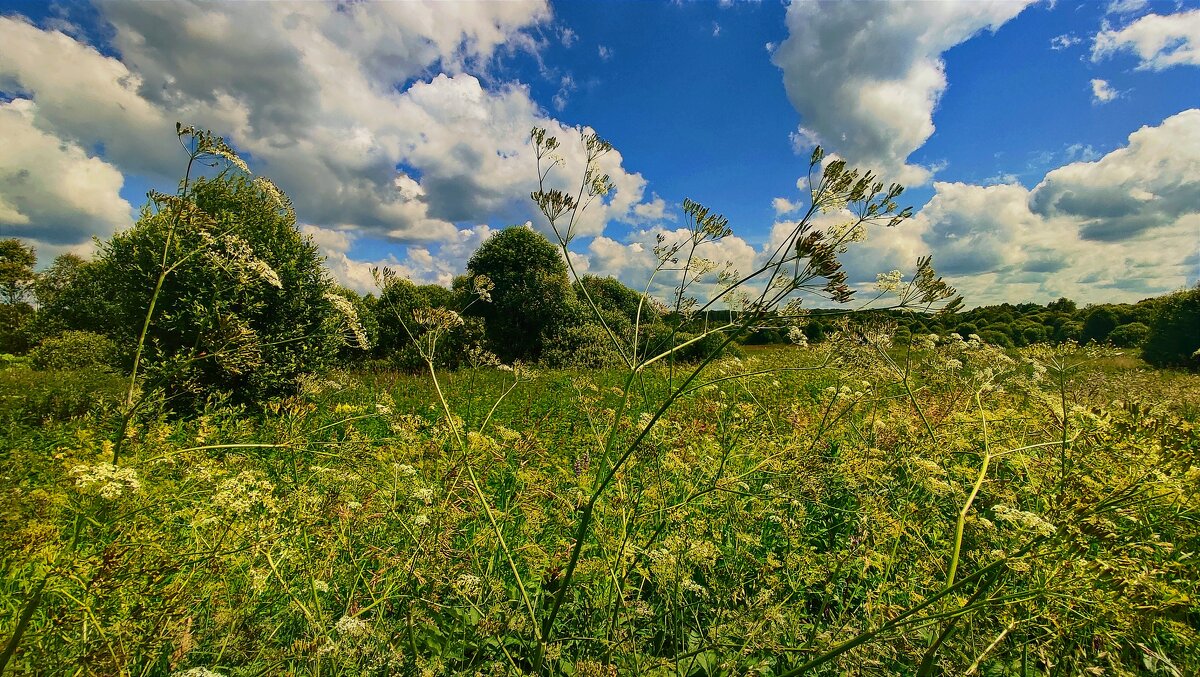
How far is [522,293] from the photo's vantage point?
2772 centimetres

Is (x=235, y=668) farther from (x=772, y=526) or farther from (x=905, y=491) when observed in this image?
(x=905, y=491)

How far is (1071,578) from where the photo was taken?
4.47 ft

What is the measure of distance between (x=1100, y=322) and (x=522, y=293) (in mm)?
44639

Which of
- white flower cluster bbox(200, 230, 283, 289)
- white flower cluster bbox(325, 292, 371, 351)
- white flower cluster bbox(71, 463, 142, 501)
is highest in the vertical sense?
white flower cluster bbox(200, 230, 283, 289)

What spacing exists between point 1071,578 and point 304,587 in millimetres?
3350

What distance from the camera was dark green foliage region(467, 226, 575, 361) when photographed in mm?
27172

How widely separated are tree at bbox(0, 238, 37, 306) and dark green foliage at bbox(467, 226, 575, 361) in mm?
43180

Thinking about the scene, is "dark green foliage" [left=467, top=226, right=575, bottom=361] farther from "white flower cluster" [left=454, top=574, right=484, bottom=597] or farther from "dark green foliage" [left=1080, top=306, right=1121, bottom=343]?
"dark green foliage" [left=1080, top=306, right=1121, bottom=343]

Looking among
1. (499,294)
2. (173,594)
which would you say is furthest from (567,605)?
(499,294)

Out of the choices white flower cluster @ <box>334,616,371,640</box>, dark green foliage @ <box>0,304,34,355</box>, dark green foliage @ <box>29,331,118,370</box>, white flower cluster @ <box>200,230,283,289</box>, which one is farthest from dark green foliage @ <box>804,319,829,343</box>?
dark green foliage @ <box>0,304,34,355</box>

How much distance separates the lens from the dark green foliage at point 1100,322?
117ft

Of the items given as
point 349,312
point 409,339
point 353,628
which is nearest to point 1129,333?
point 409,339

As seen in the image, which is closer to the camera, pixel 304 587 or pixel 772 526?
pixel 304 587

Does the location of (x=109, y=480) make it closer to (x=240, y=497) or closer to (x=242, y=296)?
(x=240, y=497)
